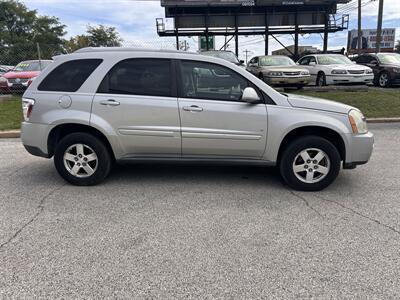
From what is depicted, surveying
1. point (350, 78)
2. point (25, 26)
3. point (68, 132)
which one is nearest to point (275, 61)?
point (350, 78)

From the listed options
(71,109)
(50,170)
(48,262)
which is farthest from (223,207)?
(50,170)

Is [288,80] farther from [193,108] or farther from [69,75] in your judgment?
[69,75]

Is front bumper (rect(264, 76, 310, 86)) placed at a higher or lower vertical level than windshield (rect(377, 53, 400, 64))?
lower

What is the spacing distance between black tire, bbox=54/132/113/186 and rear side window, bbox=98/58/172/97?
0.67 m

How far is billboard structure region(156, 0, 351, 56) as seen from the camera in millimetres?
29844

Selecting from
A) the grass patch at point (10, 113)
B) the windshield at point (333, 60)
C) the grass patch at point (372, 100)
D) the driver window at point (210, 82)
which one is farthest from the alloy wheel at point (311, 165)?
the windshield at point (333, 60)

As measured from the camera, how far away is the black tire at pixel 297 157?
454cm

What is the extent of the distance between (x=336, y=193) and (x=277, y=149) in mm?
952

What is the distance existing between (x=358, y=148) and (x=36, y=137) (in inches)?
166

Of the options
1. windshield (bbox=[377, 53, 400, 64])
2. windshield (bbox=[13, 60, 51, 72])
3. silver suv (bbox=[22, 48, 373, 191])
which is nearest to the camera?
silver suv (bbox=[22, 48, 373, 191])

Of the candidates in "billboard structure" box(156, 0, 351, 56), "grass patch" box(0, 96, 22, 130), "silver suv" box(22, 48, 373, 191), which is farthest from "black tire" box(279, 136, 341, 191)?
"billboard structure" box(156, 0, 351, 56)

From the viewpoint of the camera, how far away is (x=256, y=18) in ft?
102

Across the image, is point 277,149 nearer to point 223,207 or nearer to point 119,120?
point 223,207

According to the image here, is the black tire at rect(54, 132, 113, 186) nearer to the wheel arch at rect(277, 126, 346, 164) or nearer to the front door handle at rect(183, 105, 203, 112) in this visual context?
the front door handle at rect(183, 105, 203, 112)
